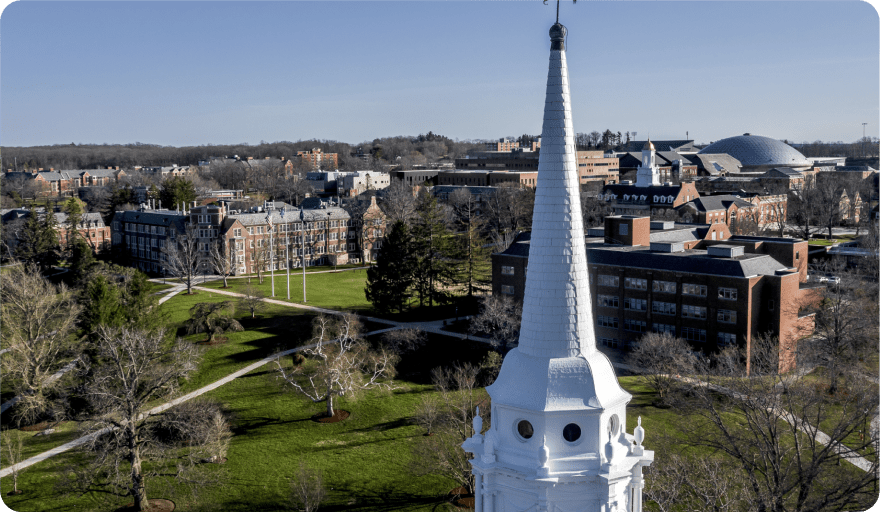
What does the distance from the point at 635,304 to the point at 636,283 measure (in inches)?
65.3

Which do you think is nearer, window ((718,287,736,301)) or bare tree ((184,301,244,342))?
window ((718,287,736,301))

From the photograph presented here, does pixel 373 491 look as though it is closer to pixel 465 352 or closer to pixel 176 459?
pixel 176 459

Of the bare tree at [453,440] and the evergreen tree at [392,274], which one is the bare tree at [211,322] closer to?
the evergreen tree at [392,274]

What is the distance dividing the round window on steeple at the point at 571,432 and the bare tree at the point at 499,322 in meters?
43.7

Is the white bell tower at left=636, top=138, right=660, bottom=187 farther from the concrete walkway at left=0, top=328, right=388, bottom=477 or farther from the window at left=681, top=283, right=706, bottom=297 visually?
the concrete walkway at left=0, top=328, right=388, bottom=477

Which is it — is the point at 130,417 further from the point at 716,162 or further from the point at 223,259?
the point at 716,162

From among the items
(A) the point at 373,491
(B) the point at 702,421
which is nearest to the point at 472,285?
(B) the point at 702,421

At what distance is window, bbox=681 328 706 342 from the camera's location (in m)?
56.0

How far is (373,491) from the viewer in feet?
124

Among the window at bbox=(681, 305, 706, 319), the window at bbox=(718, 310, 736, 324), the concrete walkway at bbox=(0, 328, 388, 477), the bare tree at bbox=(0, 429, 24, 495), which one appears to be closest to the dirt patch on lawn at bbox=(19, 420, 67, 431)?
the bare tree at bbox=(0, 429, 24, 495)

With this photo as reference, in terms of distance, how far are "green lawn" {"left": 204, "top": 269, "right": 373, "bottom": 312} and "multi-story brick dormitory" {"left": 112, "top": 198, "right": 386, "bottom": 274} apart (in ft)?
14.3

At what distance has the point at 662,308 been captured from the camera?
58000mm

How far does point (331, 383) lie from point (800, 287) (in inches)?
1516

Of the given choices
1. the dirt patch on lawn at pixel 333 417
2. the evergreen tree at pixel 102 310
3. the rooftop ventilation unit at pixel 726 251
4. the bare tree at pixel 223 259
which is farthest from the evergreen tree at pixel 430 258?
the evergreen tree at pixel 102 310
